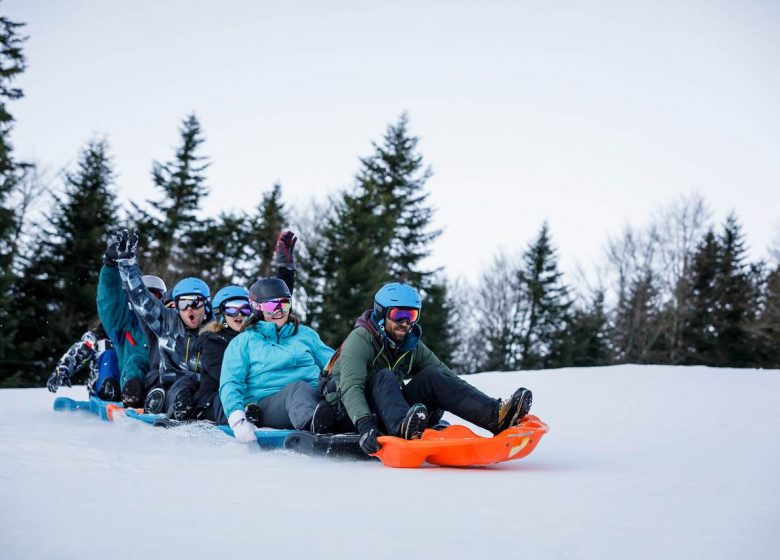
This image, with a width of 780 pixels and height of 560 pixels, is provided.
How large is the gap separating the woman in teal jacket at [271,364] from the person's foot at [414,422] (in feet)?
2.98

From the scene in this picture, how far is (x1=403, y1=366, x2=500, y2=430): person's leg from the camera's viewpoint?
379cm

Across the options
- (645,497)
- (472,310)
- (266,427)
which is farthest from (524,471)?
(472,310)

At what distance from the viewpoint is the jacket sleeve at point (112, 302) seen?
642cm

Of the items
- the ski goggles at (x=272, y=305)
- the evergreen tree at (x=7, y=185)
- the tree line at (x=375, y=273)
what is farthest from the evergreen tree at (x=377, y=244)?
the ski goggles at (x=272, y=305)

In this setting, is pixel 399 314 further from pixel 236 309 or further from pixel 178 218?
pixel 178 218

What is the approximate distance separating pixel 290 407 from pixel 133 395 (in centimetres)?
251

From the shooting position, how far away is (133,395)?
6254 millimetres

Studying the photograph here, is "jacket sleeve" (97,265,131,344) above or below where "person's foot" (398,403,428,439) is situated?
above

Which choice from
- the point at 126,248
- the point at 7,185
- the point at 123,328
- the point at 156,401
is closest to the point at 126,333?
the point at 123,328

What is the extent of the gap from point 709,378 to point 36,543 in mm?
8379

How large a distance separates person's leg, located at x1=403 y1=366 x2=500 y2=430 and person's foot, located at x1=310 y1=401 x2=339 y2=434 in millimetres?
477

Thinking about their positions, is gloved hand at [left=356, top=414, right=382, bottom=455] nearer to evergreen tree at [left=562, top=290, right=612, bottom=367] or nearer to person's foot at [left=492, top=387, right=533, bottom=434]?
person's foot at [left=492, top=387, right=533, bottom=434]

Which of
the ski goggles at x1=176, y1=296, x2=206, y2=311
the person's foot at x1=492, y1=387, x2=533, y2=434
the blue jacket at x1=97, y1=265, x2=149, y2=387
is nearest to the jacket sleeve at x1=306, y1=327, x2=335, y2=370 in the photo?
the ski goggles at x1=176, y1=296, x2=206, y2=311

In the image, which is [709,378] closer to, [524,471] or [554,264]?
[524,471]
